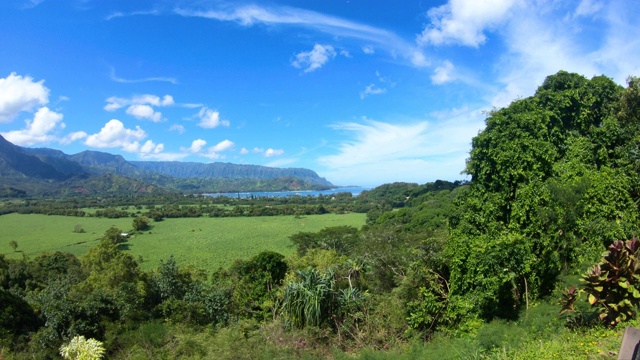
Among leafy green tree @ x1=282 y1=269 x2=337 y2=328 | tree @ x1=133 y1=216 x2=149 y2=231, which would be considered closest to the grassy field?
tree @ x1=133 y1=216 x2=149 y2=231

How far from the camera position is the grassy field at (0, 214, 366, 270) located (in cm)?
4691

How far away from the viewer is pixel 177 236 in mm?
60594

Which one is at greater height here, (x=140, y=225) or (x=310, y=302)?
(x=310, y=302)

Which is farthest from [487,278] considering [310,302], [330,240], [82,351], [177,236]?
[177,236]

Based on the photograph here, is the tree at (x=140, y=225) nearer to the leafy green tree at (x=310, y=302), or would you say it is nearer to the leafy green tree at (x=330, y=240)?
the leafy green tree at (x=330, y=240)

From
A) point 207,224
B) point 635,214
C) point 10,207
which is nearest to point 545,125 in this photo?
point 635,214

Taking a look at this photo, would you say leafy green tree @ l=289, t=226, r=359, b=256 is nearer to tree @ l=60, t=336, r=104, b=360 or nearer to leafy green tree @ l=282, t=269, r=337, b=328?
leafy green tree @ l=282, t=269, r=337, b=328

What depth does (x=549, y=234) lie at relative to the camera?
9.34 m

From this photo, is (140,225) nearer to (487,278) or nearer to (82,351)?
(82,351)

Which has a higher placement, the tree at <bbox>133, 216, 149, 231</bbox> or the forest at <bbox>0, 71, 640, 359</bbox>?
the forest at <bbox>0, 71, 640, 359</bbox>

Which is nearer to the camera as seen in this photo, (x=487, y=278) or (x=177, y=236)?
(x=487, y=278)

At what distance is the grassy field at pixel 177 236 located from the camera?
154ft

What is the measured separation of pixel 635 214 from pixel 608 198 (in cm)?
84

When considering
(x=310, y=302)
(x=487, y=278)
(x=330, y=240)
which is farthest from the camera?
(x=330, y=240)
